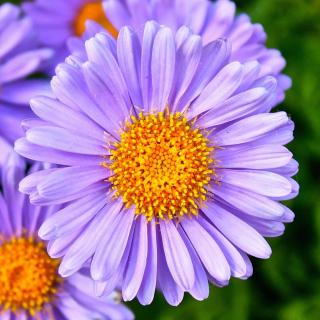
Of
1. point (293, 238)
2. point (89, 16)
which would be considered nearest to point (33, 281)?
point (293, 238)

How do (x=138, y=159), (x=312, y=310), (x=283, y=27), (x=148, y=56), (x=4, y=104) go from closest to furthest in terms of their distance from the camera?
1. (x=148, y=56)
2. (x=138, y=159)
3. (x=4, y=104)
4. (x=312, y=310)
5. (x=283, y=27)

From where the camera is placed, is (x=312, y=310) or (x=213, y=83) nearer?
(x=213, y=83)

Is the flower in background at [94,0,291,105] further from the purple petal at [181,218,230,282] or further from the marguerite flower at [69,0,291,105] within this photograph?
the purple petal at [181,218,230,282]

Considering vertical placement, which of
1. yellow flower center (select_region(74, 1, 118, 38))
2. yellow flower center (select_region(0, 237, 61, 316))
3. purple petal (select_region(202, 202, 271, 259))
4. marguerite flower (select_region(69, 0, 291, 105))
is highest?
marguerite flower (select_region(69, 0, 291, 105))

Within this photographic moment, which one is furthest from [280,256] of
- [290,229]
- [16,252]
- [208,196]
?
[16,252]

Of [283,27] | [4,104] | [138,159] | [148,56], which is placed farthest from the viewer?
[283,27]

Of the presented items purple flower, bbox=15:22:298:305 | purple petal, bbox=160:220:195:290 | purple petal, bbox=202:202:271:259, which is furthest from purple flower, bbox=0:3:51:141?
purple petal, bbox=202:202:271:259

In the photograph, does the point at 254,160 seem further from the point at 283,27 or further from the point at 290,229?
the point at 283,27
